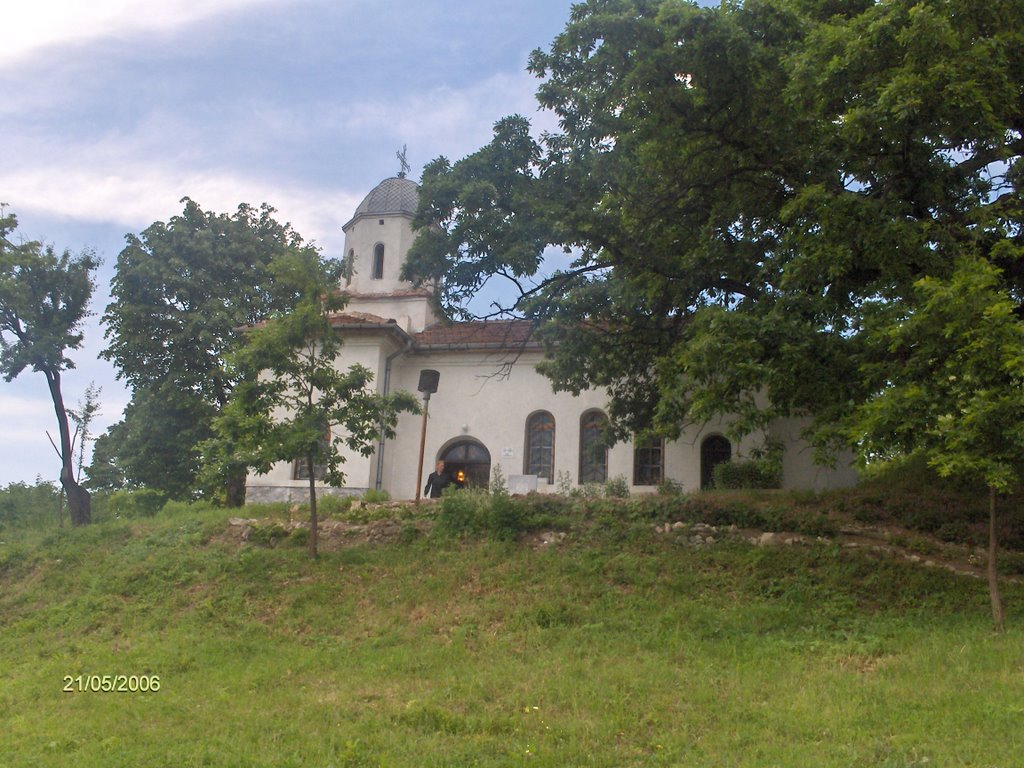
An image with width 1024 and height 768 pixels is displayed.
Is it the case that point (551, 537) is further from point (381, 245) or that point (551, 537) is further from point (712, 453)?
point (381, 245)

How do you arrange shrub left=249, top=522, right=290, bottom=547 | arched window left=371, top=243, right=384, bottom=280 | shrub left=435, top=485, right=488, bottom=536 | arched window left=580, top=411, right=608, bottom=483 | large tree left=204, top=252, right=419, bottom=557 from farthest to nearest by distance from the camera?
arched window left=371, top=243, right=384, bottom=280
arched window left=580, top=411, right=608, bottom=483
shrub left=249, top=522, right=290, bottom=547
shrub left=435, top=485, right=488, bottom=536
large tree left=204, top=252, right=419, bottom=557

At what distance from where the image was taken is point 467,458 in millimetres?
24250

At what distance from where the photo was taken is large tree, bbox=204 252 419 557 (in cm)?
1446

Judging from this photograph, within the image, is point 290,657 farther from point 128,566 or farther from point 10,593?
point 10,593

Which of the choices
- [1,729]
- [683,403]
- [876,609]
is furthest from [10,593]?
[876,609]

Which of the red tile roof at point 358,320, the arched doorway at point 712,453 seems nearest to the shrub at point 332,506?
the red tile roof at point 358,320

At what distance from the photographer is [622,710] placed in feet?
27.7

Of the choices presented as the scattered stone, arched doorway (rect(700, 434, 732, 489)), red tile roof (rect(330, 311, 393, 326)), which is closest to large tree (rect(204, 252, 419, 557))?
the scattered stone

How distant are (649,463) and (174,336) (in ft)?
44.6

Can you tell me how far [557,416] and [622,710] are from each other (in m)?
15.3

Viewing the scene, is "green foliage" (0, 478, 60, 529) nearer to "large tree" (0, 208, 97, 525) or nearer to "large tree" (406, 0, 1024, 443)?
"large tree" (0, 208, 97, 525)

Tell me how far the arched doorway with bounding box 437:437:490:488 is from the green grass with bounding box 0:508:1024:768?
8.29 meters

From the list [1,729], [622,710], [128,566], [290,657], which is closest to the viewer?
[622,710]

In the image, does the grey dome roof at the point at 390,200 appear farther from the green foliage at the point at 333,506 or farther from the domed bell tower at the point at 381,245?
the green foliage at the point at 333,506
